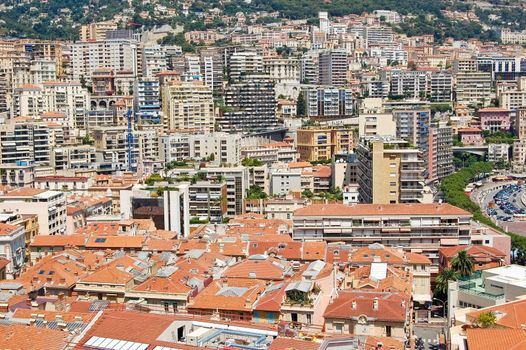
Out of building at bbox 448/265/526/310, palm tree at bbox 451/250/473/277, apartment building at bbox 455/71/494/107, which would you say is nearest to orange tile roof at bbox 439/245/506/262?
palm tree at bbox 451/250/473/277

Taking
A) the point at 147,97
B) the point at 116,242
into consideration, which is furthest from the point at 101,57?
the point at 116,242

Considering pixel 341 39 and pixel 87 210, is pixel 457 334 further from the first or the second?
pixel 341 39

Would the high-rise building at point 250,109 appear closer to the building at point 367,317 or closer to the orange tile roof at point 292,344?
the building at point 367,317

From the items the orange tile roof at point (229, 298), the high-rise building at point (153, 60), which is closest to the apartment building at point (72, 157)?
the high-rise building at point (153, 60)

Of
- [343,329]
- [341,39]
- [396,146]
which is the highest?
[341,39]

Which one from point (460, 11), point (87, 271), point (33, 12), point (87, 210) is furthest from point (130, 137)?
point (460, 11)

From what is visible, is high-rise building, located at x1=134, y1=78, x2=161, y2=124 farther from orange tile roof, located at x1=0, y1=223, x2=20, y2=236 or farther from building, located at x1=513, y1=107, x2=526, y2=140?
orange tile roof, located at x1=0, y1=223, x2=20, y2=236
